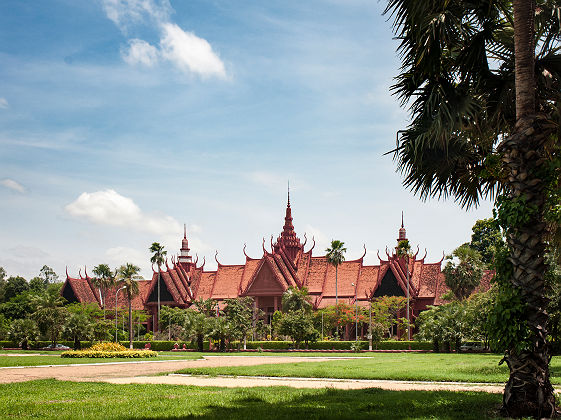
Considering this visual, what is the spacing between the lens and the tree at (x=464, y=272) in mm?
53438

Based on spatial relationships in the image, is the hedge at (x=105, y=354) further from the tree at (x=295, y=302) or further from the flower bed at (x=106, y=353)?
the tree at (x=295, y=302)

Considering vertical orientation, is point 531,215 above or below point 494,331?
above

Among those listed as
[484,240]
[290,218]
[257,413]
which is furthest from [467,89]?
[484,240]

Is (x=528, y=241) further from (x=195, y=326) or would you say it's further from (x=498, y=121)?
(x=195, y=326)

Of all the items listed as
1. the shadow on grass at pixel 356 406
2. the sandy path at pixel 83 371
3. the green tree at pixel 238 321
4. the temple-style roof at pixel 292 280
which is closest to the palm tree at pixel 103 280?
the temple-style roof at pixel 292 280

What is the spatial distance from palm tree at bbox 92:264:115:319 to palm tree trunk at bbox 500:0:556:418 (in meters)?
70.7

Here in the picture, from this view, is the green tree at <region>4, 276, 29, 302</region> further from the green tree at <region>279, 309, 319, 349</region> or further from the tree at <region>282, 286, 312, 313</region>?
the green tree at <region>279, 309, 319, 349</region>

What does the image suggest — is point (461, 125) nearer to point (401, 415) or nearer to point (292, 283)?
point (401, 415)

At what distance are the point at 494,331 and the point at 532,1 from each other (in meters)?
5.30

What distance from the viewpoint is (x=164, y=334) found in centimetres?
6325

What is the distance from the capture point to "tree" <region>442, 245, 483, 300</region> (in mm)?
53438

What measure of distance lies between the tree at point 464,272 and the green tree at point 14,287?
2635 inches

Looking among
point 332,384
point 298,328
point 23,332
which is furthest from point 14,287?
point 332,384

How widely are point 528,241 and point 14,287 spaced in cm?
9822
